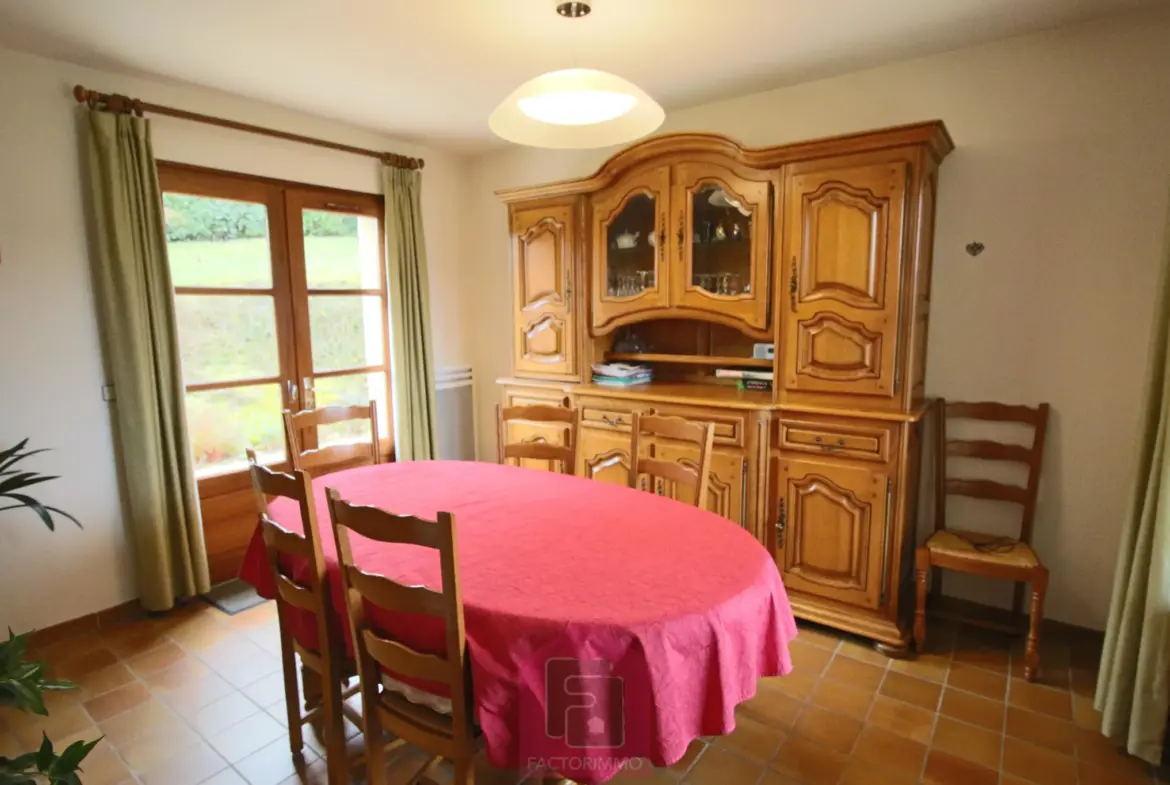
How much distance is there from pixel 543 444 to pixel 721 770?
1.33 m

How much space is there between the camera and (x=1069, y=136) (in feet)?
7.75

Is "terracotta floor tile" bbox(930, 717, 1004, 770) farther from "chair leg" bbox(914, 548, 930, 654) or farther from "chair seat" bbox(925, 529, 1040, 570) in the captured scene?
"chair seat" bbox(925, 529, 1040, 570)

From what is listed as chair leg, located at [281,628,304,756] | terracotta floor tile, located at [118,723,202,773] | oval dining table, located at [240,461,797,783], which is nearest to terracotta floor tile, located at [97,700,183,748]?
terracotta floor tile, located at [118,723,202,773]

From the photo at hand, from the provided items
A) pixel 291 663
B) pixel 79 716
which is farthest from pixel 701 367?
pixel 79 716

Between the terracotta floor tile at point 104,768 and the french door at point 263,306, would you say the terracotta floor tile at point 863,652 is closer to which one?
the terracotta floor tile at point 104,768

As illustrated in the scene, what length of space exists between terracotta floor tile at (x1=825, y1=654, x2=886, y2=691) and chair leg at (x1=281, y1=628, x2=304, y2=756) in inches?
74.4

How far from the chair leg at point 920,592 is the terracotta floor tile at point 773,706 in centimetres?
64

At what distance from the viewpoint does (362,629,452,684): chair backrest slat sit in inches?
51.9

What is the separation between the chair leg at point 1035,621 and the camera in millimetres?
2205

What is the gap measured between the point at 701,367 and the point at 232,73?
265 centimetres

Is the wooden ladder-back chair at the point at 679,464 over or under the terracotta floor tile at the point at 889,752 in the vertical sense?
over

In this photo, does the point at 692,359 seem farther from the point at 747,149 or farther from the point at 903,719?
the point at 903,719

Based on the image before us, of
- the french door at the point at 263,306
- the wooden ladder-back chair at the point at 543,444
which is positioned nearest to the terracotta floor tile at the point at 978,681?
the wooden ladder-back chair at the point at 543,444

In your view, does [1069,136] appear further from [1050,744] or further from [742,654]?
[742,654]
